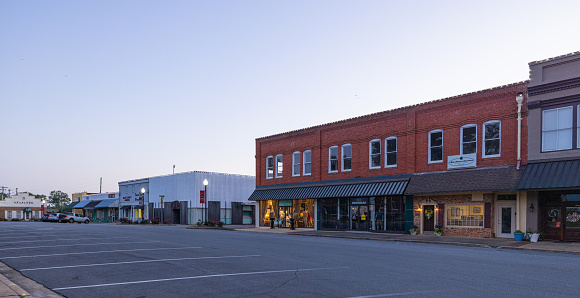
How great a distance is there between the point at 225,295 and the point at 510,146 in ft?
68.6

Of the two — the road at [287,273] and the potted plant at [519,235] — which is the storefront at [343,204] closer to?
the potted plant at [519,235]

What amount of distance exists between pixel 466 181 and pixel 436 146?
11.6 ft

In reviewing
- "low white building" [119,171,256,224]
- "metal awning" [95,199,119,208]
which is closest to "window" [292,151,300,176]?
"low white building" [119,171,256,224]

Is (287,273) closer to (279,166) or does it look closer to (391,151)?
(391,151)

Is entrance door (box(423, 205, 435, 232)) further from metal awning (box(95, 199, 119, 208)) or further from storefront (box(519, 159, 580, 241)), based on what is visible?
metal awning (box(95, 199, 119, 208))

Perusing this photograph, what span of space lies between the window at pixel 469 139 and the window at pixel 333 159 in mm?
10640

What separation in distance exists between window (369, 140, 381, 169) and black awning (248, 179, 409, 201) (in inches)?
58.4

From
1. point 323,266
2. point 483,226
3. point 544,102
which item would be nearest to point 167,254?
point 323,266

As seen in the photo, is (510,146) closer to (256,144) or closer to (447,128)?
(447,128)

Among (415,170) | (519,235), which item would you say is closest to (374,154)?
(415,170)

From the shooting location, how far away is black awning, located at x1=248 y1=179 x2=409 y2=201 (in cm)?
2978

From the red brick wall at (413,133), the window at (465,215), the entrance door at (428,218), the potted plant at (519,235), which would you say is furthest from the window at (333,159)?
the potted plant at (519,235)

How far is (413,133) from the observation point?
97.8 feet

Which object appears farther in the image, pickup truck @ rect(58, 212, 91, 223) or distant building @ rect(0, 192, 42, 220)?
distant building @ rect(0, 192, 42, 220)
